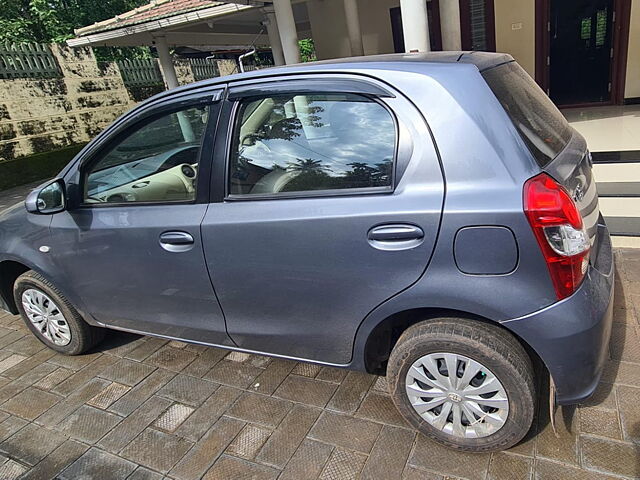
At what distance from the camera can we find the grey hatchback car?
5.40 ft

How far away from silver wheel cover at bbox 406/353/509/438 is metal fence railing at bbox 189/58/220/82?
14724 millimetres

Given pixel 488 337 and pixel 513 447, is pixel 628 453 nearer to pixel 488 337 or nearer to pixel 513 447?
pixel 513 447

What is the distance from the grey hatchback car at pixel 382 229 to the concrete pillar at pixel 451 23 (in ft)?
17.5

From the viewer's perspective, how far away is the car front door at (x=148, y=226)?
2.25 metres

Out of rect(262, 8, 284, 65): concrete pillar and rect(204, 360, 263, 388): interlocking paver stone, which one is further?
rect(262, 8, 284, 65): concrete pillar

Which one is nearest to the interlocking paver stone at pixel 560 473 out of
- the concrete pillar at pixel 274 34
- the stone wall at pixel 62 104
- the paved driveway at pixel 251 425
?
the paved driveway at pixel 251 425

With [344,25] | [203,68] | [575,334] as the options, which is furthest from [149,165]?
[203,68]

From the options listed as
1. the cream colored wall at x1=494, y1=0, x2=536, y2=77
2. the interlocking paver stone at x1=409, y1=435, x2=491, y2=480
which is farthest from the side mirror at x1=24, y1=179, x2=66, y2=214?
the cream colored wall at x1=494, y1=0, x2=536, y2=77

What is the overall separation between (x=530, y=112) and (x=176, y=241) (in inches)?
69.7

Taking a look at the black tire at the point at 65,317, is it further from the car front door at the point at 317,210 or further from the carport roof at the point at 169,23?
the carport roof at the point at 169,23

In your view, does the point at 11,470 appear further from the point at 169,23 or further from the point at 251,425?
the point at 169,23

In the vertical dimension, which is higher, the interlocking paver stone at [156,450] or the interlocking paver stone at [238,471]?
the interlocking paver stone at [156,450]

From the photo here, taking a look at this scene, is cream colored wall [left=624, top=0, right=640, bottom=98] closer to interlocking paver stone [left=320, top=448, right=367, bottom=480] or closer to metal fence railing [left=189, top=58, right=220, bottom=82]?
interlocking paver stone [left=320, top=448, right=367, bottom=480]

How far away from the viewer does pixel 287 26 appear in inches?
275
